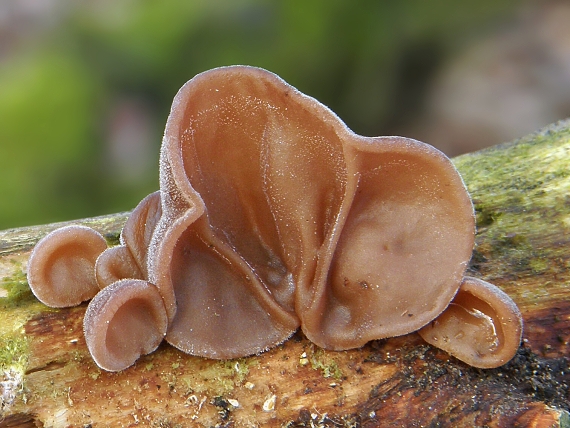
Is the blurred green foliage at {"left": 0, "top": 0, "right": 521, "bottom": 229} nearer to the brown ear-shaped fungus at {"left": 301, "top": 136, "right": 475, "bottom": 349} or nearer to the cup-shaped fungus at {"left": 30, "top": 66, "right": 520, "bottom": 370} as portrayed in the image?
the cup-shaped fungus at {"left": 30, "top": 66, "right": 520, "bottom": 370}

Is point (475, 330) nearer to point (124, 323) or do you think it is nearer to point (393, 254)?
point (393, 254)

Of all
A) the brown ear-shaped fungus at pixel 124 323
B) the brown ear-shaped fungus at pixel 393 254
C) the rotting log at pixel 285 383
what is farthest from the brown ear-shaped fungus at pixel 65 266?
the brown ear-shaped fungus at pixel 393 254

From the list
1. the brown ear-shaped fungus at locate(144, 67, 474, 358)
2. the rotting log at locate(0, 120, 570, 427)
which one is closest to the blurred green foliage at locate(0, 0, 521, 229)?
the rotting log at locate(0, 120, 570, 427)

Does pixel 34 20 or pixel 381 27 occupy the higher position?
pixel 381 27

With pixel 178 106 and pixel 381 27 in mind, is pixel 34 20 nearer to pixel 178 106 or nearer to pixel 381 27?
pixel 381 27

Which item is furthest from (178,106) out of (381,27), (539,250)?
(381,27)

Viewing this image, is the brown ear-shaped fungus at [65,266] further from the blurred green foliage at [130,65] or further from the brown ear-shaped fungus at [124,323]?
the blurred green foliage at [130,65]

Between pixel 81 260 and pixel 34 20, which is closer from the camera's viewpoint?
pixel 81 260
